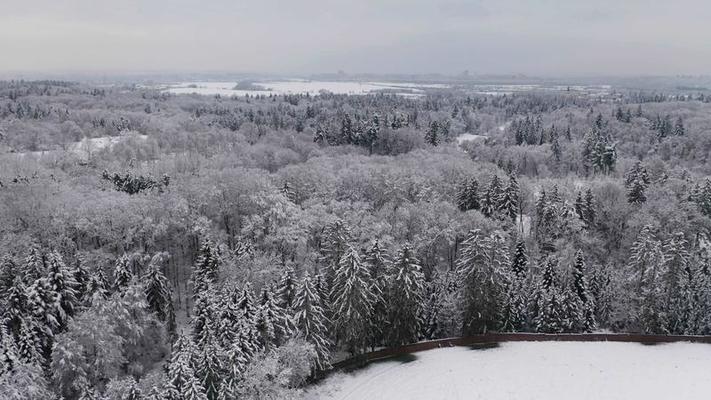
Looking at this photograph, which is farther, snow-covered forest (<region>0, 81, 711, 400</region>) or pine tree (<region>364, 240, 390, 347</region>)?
pine tree (<region>364, 240, 390, 347</region>)

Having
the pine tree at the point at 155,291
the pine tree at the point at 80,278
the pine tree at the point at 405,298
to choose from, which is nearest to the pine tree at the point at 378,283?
the pine tree at the point at 405,298

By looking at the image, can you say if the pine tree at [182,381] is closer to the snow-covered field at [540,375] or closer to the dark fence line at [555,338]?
the snow-covered field at [540,375]

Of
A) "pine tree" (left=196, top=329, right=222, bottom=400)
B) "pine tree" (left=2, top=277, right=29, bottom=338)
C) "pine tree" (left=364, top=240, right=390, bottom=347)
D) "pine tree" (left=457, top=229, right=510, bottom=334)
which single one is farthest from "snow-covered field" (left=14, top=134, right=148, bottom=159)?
"pine tree" (left=457, top=229, right=510, bottom=334)

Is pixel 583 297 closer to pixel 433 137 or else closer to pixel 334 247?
pixel 334 247

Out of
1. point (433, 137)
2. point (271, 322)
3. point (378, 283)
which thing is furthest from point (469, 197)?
point (433, 137)

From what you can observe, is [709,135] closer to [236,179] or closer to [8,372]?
[236,179]

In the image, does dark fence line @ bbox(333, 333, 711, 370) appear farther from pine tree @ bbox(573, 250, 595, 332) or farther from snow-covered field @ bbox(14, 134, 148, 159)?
snow-covered field @ bbox(14, 134, 148, 159)

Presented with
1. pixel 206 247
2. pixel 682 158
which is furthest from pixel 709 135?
pixel 206 247
